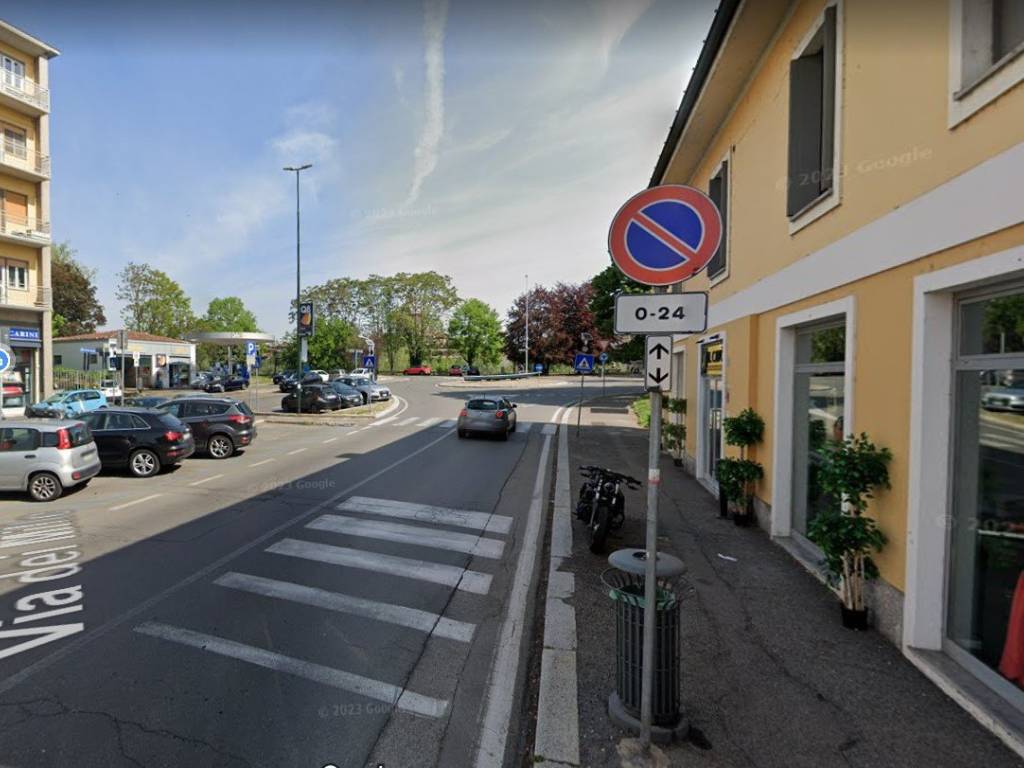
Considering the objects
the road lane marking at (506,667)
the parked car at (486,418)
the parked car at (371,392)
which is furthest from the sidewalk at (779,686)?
the parked car at (371,392)

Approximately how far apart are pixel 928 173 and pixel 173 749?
6.10 m

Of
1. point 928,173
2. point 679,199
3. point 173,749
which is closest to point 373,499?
point 173,749

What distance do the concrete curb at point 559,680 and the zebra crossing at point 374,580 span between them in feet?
2.19

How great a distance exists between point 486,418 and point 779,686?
14420 mm

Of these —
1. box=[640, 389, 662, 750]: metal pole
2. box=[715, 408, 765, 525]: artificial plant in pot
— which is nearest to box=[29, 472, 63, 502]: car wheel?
box=[640, 389, 662, 750]: metal pole

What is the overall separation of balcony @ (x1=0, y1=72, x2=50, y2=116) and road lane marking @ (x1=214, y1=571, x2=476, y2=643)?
2919 centimetres

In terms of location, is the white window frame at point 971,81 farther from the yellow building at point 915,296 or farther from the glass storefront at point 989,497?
the glass storefront at point 989,497

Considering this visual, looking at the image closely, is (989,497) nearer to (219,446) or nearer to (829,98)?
(829,98)

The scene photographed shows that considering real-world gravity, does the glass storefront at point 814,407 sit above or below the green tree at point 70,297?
below

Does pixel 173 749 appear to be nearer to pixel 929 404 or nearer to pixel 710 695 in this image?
pixel 710 695

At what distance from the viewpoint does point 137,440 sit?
11.8 m

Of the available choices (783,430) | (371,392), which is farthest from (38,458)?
(371,392)

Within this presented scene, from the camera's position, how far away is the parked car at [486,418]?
1780 cm

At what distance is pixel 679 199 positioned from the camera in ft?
10.7
